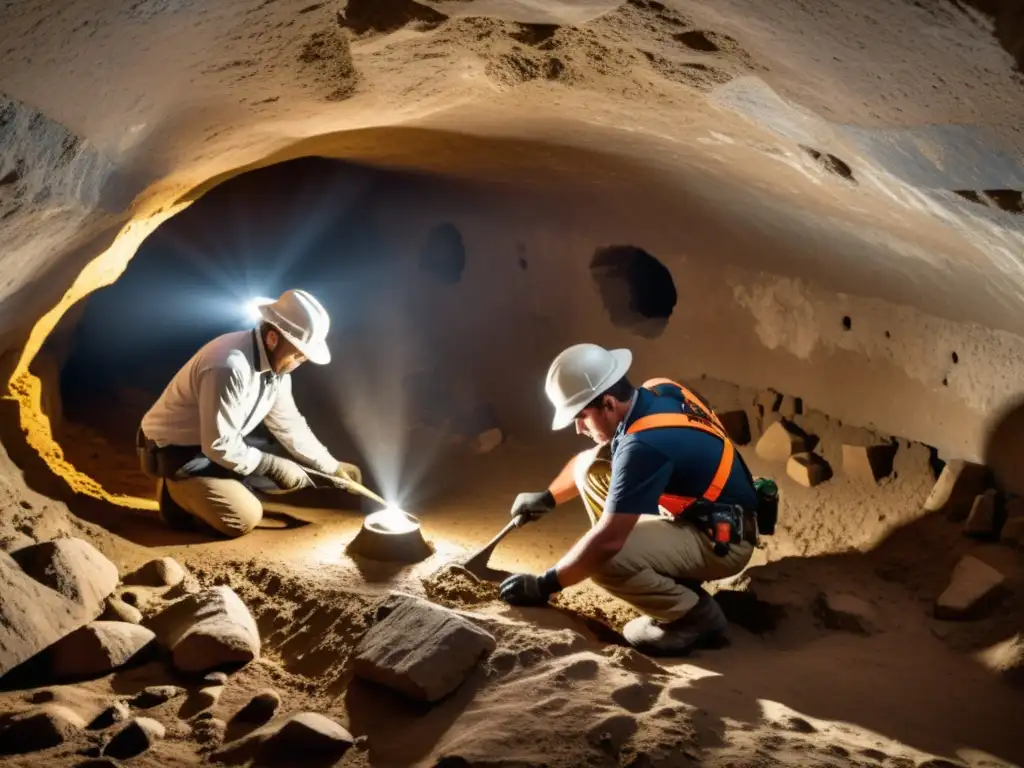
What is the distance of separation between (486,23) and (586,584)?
2761mm

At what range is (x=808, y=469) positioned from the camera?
16.2 feet

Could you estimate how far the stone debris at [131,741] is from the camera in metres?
2.42

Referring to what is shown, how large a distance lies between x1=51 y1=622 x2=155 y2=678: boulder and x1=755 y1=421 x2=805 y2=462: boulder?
384 centimetres

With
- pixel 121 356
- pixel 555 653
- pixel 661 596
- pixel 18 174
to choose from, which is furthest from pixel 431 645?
pixel 121 356

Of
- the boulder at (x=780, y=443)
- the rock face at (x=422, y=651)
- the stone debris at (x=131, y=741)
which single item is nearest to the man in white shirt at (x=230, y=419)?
the rock face at (x=422, y=651)

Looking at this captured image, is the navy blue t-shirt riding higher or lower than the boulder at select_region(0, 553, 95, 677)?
higher

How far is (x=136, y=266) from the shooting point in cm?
855

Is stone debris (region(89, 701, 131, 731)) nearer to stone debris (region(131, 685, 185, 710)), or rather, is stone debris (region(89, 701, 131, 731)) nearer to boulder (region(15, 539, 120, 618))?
stone debris (region(131, 685, 185, 710))

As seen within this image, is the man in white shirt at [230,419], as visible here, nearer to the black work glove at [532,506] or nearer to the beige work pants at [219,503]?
the beige work pants at [219,503]

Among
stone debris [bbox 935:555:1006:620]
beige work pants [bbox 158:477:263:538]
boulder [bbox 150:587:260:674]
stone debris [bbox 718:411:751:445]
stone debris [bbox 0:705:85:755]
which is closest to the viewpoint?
stone debris [bbox 0:705:85:755]

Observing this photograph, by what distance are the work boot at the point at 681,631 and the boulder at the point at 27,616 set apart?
7.32 feet

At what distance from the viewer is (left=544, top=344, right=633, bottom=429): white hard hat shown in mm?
3486

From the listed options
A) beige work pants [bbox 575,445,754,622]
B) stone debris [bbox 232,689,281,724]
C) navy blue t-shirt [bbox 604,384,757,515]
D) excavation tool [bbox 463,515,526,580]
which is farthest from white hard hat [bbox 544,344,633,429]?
stone debris [bbox 232,689,281,724]

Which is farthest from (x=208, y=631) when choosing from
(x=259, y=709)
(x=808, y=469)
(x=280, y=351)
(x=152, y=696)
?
(x=808, y=469)
